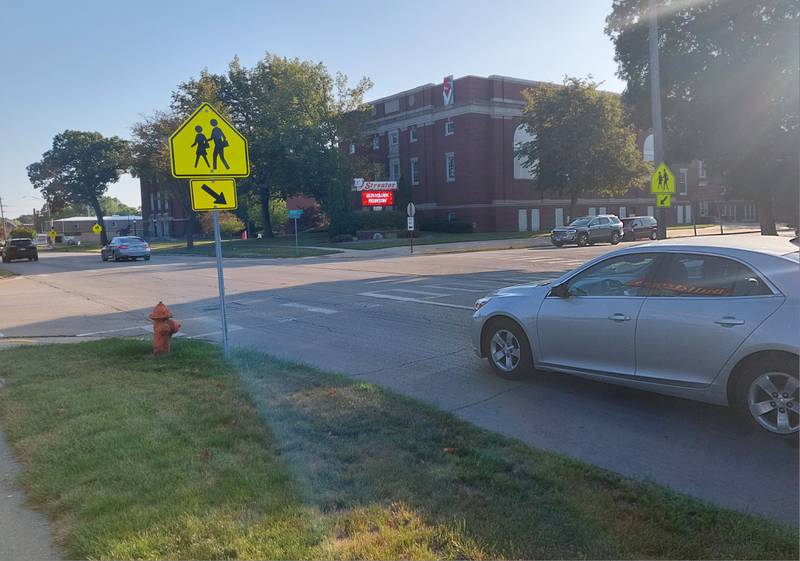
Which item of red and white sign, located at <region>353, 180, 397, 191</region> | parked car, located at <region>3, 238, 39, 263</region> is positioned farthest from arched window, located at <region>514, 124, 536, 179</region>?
parked car, located at <region>3, 238, 39, 263</region>

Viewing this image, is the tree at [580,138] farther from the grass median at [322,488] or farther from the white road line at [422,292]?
the grass median at [322,488]

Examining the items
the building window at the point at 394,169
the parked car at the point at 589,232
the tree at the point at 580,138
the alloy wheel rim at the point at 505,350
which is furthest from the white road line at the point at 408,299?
the building window at the point at 394,169

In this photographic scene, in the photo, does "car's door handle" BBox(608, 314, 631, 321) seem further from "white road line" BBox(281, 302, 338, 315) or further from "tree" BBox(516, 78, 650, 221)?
"tree" BBox(516, 78, 650, 221)

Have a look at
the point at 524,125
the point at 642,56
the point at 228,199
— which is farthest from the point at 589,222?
the point at 228,199

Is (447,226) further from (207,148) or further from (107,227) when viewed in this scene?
(107,227)

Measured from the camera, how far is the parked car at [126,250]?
36.0 metres

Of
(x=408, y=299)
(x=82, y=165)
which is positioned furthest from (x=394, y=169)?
(x=408, y=299)

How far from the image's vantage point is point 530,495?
3891 mm

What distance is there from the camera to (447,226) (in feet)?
172

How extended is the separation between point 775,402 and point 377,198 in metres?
50.3

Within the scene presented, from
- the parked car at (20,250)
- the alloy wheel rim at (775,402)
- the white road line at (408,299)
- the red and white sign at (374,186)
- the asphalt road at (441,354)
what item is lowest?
the asphalt road at (441,354)

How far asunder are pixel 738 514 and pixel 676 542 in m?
0.65

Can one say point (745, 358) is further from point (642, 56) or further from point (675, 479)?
point (642, 56)

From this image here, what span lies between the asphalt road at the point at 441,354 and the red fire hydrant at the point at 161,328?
1415 millimetres
